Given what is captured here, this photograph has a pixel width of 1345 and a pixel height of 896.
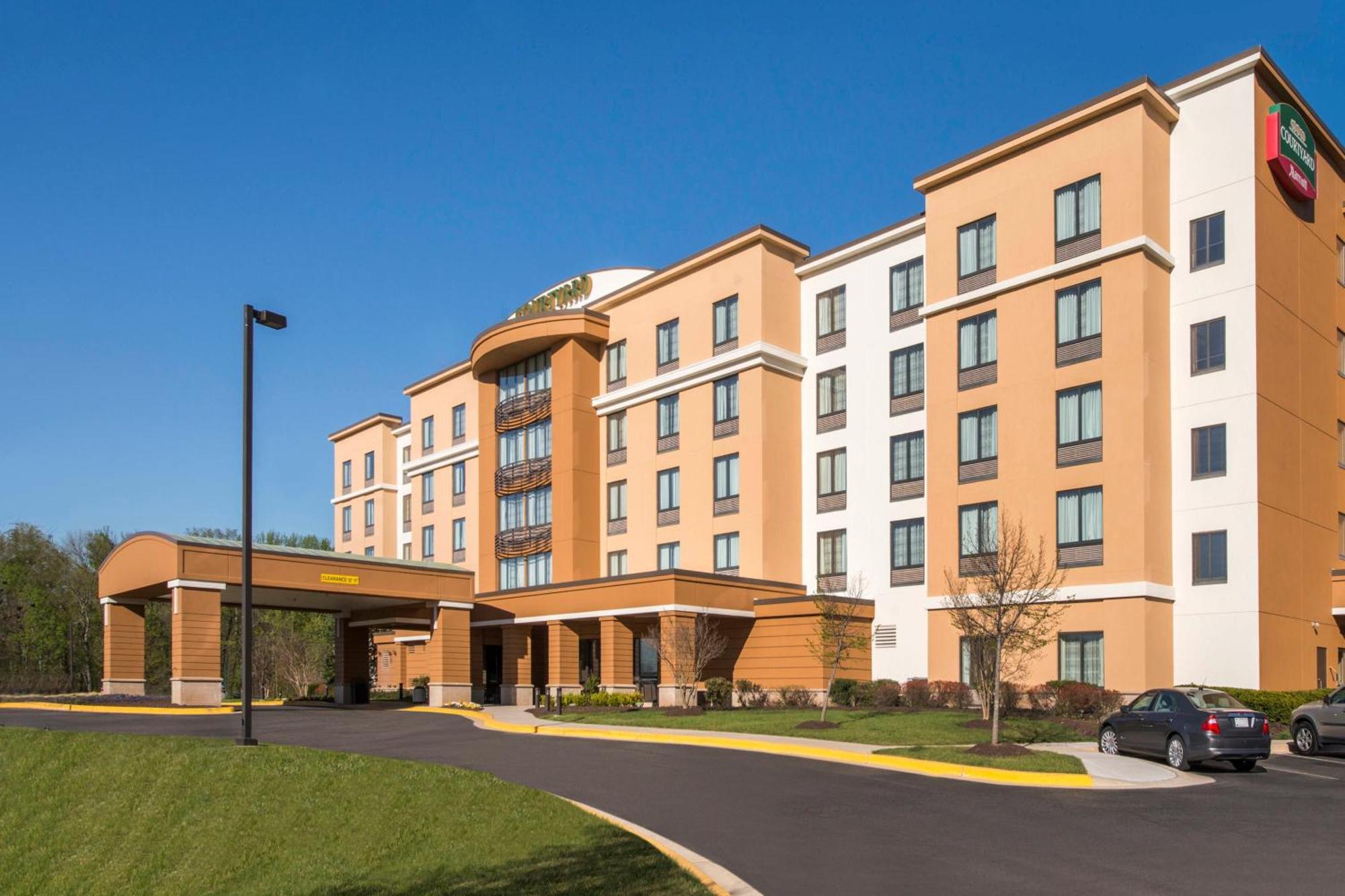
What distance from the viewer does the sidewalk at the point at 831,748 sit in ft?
66.1

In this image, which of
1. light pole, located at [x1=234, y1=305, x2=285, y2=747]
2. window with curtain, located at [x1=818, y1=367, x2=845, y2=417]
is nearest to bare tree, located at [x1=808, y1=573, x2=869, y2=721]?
window with curtain, located at [x1=818, y1=367, x2=845, y2=417]

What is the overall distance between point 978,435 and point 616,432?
738 inches

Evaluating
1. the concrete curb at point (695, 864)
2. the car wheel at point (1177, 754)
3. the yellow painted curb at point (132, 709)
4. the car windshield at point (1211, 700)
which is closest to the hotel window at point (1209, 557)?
the car windshield at point (1211, 700)

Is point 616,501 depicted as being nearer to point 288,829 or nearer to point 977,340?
point 977,340

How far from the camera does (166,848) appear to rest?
54.5 feet

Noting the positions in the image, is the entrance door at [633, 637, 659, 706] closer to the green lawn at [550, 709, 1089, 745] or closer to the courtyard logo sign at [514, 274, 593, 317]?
the green lawn at [550, 709, 1089, 745]

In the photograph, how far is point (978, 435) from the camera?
40031 millimetres

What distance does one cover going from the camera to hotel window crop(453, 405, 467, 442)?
218 feet

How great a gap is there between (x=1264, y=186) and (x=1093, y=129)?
5.30 meters

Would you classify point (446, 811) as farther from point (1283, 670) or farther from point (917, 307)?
point (917, 307)

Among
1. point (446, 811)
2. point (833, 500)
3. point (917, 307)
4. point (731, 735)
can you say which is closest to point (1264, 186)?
point (917, 307)

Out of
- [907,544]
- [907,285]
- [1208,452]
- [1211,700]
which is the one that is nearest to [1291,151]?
[1208,452]

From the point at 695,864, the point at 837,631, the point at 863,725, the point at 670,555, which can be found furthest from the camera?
the point at 670,555

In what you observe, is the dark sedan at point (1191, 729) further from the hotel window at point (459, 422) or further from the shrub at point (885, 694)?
the hotel window at point (459, 422)
